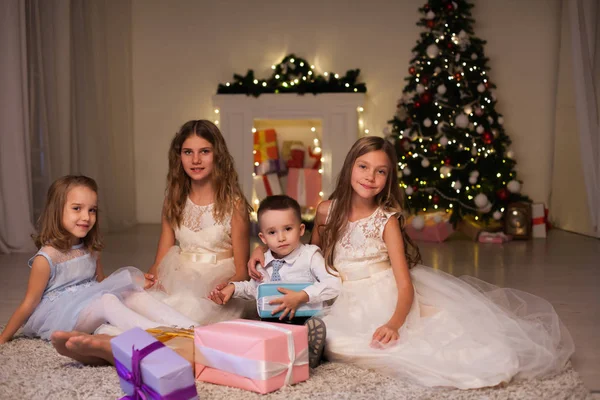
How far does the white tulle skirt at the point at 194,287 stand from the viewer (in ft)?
8.18

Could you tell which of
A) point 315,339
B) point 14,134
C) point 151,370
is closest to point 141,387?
point 151,370

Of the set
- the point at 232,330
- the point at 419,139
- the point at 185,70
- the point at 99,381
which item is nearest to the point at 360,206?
the point at 232,330

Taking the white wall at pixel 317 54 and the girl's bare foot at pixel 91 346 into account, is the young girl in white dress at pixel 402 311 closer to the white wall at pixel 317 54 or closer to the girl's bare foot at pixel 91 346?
the girl's bare foot at pixel 91 346

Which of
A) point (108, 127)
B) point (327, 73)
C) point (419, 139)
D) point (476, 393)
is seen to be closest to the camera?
point (476, 393)

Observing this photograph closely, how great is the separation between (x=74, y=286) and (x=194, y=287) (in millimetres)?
Answer: 472

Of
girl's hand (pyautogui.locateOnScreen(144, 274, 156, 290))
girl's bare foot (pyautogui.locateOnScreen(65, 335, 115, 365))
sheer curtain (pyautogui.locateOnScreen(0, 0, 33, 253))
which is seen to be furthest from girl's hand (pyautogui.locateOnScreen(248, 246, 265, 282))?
sheer curtain (pyautogui.locateOnScreen(0, 0, 33, 253))

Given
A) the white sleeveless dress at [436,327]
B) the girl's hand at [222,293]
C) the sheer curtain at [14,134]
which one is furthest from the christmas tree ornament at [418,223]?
the girl's hand at [222,293]

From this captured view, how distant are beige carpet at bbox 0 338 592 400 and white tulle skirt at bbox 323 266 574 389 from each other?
0.05 metres

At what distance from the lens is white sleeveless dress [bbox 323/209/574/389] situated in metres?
1.97

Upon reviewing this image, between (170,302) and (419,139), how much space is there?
13.0 ft

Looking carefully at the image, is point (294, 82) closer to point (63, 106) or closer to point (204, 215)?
point (63, 106)

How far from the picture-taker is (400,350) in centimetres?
205

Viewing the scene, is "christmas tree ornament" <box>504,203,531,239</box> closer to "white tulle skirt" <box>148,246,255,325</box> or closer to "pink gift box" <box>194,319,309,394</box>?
"white tulle skirt" <box>148,246,255,325</box>

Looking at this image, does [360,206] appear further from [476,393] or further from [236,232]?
[476,393]
